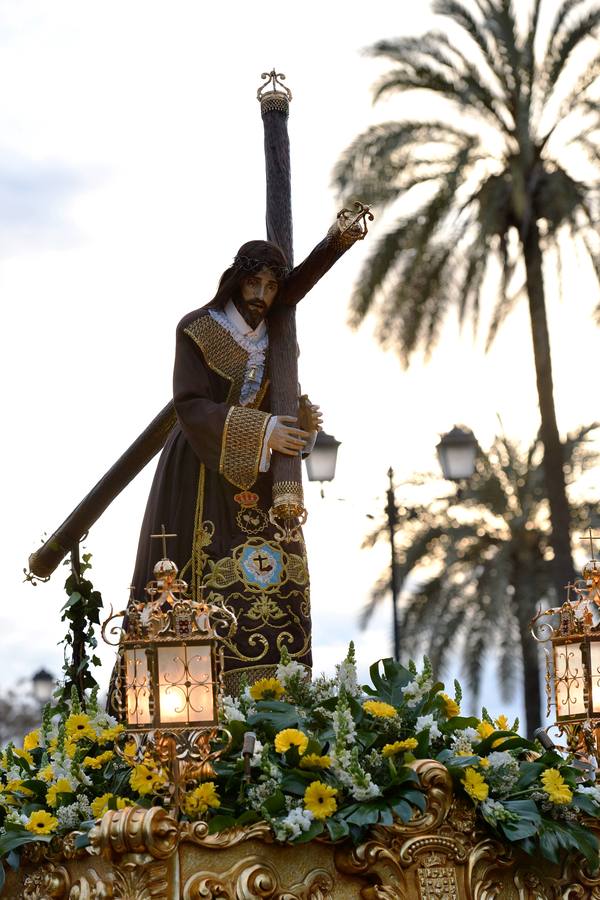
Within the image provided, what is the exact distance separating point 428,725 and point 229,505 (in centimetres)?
192

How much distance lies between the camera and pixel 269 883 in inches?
259

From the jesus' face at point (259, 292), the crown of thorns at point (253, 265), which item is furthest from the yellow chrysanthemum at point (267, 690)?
the crown of thorns at point (253, 265)

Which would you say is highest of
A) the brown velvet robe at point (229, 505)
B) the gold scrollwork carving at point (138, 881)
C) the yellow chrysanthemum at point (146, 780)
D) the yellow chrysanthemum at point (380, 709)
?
the brown velvet robe at point (229, 505)

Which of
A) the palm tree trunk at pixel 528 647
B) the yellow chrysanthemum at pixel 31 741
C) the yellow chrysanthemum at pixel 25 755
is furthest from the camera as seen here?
the palm tree trunk at pixel 528 647

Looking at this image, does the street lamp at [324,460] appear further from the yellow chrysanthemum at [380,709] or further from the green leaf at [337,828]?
the green leaf at [337,828]

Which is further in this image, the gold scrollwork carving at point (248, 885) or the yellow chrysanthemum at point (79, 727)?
the yellow chrysanthemum at point (79, 727)

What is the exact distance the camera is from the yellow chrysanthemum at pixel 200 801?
6.59m

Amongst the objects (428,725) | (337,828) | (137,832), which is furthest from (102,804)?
(428,725)

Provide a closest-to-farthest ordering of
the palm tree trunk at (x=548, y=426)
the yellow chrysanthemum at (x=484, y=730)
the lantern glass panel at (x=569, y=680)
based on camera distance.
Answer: the yellow chrysanthemum at (x=484, y=730), the lantern glass panel at (x=569, y=680), the palm tree trunk at (x=548, y=426)

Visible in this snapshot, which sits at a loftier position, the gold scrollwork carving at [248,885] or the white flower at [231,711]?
the white flower at [231,711]

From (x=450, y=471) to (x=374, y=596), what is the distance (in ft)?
24.4

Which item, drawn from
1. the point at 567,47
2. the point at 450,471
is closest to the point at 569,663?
the point at 450,471

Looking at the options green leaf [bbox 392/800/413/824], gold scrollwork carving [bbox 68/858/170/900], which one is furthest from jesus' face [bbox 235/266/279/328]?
gold scrollwork carving [bbox 68/858/170/900]

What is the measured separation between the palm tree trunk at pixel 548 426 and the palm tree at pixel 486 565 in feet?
9.80
